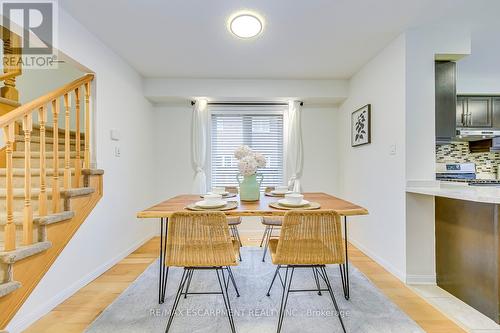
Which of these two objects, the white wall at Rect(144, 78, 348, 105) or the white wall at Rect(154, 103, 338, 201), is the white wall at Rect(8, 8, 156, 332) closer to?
the white wall at Rect(154, 103, 338, 201)

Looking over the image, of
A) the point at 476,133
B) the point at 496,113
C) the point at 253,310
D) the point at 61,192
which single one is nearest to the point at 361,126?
the point at 476,133

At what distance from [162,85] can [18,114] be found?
211cm

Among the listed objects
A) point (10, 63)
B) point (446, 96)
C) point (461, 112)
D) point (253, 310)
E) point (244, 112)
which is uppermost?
point (10, 63)

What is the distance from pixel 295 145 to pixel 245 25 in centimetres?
200

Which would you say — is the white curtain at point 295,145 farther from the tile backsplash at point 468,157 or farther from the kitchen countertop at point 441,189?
the tile backsplash at point 468,157

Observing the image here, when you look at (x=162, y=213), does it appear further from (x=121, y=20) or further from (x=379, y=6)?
(x=379, y=6)

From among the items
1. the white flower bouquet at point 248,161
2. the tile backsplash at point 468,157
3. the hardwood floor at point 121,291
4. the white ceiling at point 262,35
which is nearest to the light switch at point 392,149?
the white ceiling at point 262,35

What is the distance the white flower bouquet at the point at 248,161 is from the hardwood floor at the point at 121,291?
1.52 meters

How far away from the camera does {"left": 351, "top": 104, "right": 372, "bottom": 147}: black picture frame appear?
2.88 meters

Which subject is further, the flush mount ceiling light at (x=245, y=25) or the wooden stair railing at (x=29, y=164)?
the flush mount ceiling light at (x=245, y=25)

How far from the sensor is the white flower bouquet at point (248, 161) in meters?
2.06

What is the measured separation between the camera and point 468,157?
3824 mm

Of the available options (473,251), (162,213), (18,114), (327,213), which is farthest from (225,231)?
(473,251)

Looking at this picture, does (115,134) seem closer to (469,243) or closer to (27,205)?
(27,205)
